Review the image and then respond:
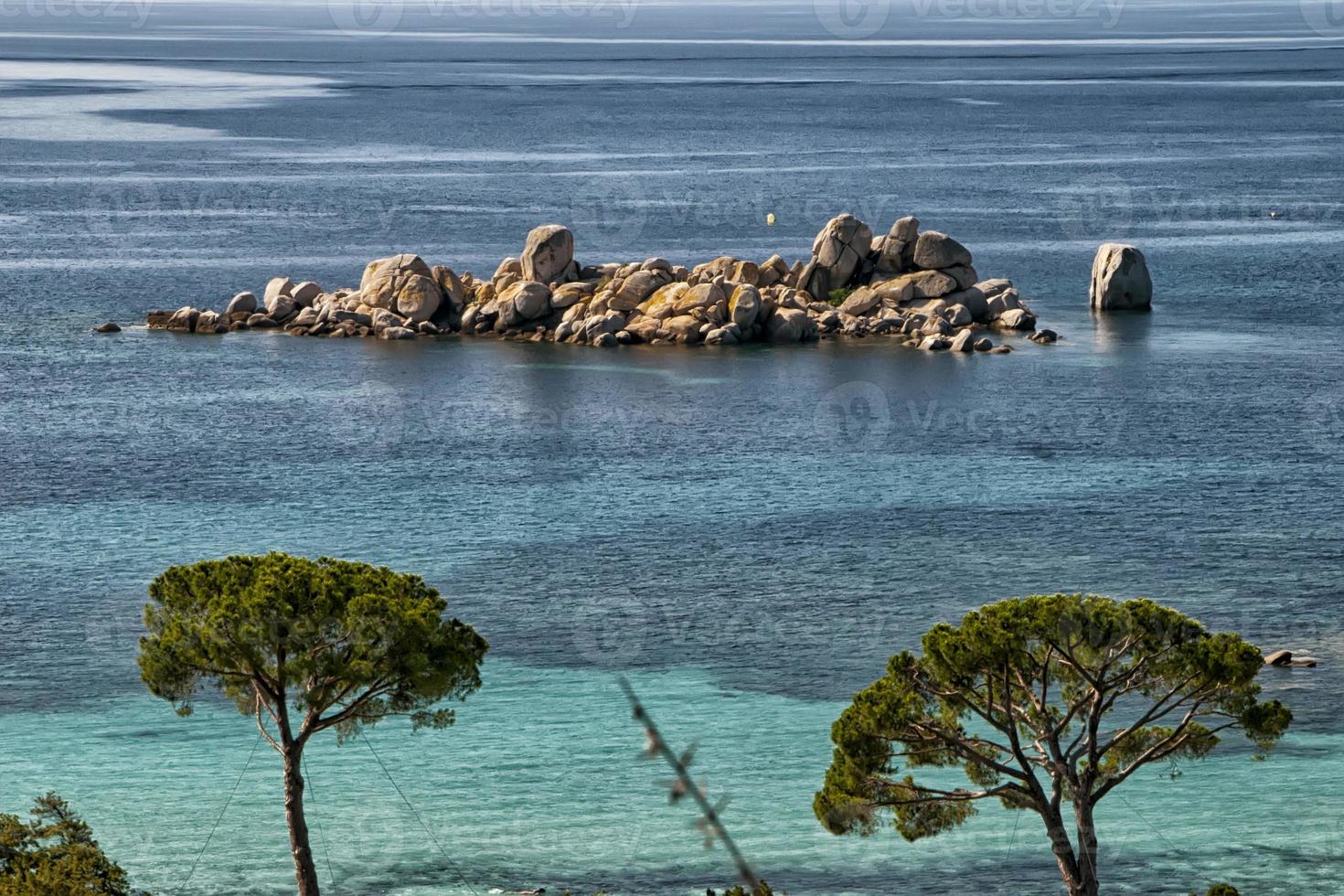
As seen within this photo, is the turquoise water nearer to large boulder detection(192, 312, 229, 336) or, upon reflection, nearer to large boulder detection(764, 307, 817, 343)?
large boulder detection(764, 307, 817, 343)

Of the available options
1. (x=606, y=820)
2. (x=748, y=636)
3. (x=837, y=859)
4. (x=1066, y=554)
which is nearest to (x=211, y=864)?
(x=606, y=820)

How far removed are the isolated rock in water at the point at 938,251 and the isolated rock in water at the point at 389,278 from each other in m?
27.0

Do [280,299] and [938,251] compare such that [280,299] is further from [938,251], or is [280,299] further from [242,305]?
[938,251]

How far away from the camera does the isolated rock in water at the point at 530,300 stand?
101m

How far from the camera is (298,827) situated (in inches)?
1232

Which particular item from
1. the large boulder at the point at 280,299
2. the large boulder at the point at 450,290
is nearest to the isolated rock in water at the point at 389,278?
the large boulder at the point at 450,290

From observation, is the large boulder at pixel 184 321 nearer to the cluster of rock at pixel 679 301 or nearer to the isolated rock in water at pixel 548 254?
the cluster of rock at pixel 679 301

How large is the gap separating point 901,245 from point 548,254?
19269 millimetres

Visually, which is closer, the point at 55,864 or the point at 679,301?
the point at 55,864

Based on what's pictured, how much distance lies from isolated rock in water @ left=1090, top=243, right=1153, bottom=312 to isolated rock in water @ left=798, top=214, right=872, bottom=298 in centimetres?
1430

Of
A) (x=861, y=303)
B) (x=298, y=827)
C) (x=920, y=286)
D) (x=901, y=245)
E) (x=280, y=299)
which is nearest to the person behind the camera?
(x=298, y=827)

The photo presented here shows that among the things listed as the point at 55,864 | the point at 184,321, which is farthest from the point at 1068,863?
the point at 184,321

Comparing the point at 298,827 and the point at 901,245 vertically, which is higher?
the point at 901,245

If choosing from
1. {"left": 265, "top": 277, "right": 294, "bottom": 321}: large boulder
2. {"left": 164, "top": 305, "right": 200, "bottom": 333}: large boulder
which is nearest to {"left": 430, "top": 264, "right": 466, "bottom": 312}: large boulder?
{"left": 265, "top": 277, "right": 294, "bottom": 321}: large boulder
